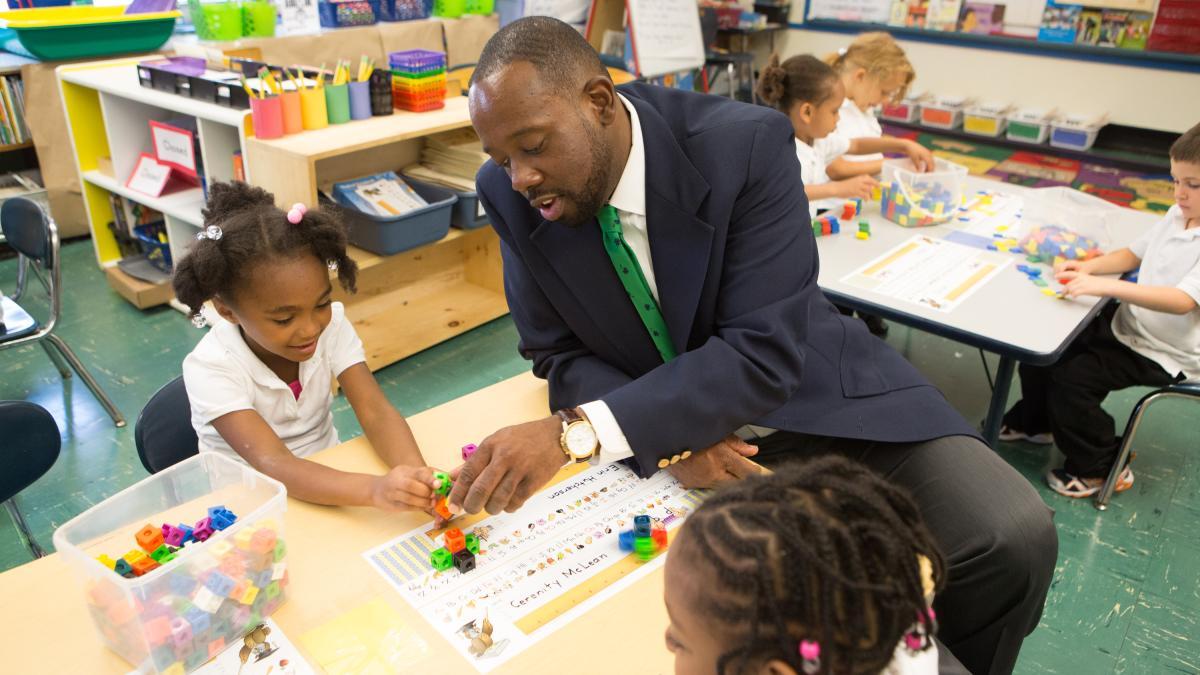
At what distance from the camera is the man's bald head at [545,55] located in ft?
4.42

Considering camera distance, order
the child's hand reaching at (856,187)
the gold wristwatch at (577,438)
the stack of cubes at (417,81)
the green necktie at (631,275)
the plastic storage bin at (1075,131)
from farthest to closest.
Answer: the plastic storage bin at (1075,131) < the stack of cubes at (417,81) < the child's hand reaching at (856,187) < the green necktie at (631,275) < the gold wristwatch at (577,438)

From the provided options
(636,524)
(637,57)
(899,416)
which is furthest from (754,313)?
(637,57)

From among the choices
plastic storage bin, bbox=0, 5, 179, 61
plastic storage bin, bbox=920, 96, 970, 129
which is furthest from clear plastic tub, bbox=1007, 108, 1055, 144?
plastic storage bin, bbox=0, 5, 179, 61

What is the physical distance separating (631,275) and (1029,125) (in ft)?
16.7

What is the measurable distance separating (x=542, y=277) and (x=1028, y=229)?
5.48 ft

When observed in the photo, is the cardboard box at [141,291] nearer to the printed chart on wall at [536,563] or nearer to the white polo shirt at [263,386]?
the white polo shirt at [263,386]

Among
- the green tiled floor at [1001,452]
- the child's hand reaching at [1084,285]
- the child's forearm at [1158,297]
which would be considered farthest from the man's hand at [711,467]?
the child's forearm at [1158,297]

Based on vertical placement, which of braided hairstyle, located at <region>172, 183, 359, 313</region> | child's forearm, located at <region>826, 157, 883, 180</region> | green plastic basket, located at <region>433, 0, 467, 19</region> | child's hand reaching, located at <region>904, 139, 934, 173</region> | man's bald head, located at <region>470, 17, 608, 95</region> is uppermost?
man's bald head, located at <region>470, 17, 608, 95</region>

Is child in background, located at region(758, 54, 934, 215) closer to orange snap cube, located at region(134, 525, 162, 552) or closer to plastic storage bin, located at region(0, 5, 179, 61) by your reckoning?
orange snap cube, located at region(134, 525, 162, 552)

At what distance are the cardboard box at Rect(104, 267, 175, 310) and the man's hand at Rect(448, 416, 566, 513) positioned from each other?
2837 mm

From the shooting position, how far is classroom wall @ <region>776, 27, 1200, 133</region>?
5191mm

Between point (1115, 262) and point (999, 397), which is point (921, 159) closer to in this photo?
point (1115, 262)

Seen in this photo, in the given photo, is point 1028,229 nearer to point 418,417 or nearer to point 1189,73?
point 418,417

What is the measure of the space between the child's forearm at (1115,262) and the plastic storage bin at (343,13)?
3695 mm
